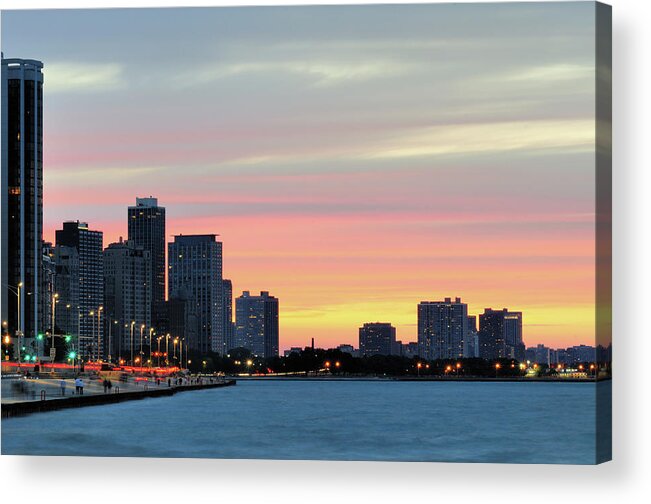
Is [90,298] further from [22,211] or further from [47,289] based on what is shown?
[22,211]

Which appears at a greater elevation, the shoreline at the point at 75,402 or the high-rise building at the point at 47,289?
the high-rise building at the point at 47,289

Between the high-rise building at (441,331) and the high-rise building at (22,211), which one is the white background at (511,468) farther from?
the high-rise building at (22,211)

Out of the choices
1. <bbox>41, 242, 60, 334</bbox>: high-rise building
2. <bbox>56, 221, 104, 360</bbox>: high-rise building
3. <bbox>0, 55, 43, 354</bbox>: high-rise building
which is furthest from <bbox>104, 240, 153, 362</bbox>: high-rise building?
<bbox>0, 55, 43, 354</bbox>: high-rise building

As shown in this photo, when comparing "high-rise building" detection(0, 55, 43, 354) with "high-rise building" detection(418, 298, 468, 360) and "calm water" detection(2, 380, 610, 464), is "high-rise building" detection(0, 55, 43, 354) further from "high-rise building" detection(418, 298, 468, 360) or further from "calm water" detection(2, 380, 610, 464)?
"high-rise building" detection(418, 298, 468, 360)

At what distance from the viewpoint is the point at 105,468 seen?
28312mm

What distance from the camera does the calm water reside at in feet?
101

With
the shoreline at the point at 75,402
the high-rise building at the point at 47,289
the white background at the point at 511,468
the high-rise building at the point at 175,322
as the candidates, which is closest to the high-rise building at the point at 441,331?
the shoreline at the point at 75,402

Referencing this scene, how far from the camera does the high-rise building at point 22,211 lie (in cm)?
8162

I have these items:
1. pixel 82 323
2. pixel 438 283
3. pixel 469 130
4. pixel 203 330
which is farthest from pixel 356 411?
pixel 82 323

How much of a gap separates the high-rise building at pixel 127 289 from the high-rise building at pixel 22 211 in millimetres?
43816

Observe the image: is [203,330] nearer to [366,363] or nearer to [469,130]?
[366,363]

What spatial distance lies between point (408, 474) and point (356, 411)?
181 ft

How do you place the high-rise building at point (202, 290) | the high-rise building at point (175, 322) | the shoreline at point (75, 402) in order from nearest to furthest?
the shoreline at point (75, 402), the high-rise building at point (202, 290), the high-rise building at point (175, 322)

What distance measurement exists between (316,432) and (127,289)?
11276cm
